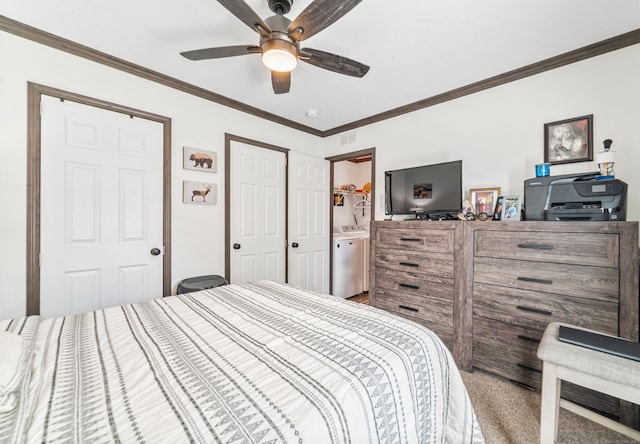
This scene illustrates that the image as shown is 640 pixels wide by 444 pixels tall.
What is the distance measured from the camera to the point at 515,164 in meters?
2.28

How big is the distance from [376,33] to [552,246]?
1899 mm

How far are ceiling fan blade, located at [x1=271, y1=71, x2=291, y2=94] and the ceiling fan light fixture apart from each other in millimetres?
220

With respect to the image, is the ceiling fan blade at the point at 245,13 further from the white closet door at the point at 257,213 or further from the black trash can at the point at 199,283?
the black trash can at the point at 199,283

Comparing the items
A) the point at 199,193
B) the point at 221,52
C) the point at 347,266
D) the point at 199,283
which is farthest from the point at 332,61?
the point at 347,266

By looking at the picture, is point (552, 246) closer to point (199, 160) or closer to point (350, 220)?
point (199, 160)

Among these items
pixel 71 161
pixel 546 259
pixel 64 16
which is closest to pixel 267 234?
pixel 71 161

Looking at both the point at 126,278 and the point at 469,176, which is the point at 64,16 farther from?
the point at 469,176

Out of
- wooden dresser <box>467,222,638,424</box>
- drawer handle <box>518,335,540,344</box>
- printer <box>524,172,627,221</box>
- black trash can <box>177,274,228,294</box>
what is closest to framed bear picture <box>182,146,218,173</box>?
black trash can <box>177,274,228,294</box>

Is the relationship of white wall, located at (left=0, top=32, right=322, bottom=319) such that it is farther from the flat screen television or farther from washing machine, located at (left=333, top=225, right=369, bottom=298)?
washing machine, located at (left=333, top=225, right=369, bottom=298)

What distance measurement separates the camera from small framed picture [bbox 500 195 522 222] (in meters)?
2.01

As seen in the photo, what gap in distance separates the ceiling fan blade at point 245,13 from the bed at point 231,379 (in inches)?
60.5

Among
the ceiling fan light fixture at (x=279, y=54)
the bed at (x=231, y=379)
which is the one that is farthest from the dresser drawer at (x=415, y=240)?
the ceiling fan light fixture at (x=279, y=54)

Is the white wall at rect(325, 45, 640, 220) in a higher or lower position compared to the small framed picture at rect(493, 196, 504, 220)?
higher

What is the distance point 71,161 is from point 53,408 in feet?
6.57
